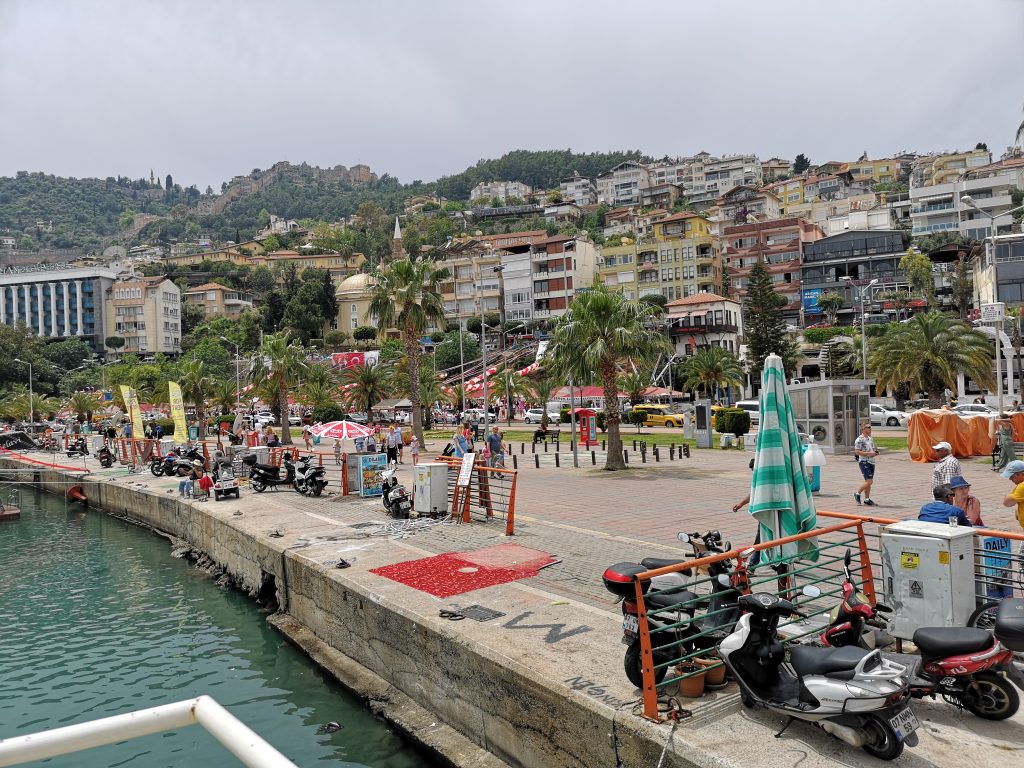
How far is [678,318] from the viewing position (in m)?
78.4

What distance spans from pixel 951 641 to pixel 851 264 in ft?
298

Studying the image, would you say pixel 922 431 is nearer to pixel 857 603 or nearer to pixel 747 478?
pixel 747 478

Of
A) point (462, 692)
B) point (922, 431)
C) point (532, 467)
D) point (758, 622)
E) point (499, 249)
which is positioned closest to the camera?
point (758, 622)

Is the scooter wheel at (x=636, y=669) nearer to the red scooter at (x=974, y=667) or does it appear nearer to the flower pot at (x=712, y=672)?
the flower pot at (x=712, y=672)

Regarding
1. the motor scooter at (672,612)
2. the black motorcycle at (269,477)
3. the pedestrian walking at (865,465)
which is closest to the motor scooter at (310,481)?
the black motorcycle at (269,477)

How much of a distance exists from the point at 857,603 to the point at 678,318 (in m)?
74.3

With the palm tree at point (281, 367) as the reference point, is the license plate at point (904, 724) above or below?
below

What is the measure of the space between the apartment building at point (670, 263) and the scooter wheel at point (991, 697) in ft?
268

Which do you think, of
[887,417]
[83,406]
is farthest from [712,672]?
[83,406]

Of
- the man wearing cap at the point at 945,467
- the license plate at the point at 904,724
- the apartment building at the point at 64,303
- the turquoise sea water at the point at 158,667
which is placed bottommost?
the turquoise sea water at the point at 158,667

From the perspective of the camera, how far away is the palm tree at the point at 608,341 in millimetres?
24438

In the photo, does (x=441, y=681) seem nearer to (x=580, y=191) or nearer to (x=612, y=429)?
(x=612, y=429)

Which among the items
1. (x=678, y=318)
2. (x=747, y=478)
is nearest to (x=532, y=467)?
(x=747, y=478)

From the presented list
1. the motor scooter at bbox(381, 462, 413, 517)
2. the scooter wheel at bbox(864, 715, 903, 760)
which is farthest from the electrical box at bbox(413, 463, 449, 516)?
the scooter wheel at bbox(864, 715, 903, 760)
